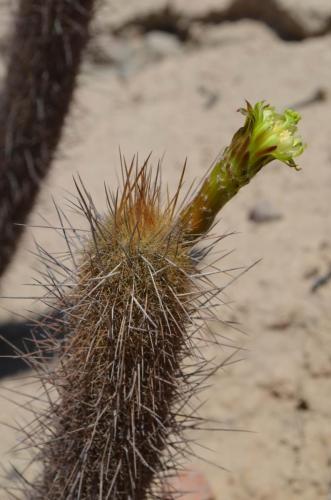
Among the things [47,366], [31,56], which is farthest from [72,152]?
[47,366]

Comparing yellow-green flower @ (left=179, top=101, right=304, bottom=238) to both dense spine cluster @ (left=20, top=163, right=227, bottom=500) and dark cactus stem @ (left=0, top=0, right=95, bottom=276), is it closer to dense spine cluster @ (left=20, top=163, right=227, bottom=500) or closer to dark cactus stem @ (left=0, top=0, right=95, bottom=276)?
dense spine cluster @ (left=20, top=163, right=227, bottom=500)

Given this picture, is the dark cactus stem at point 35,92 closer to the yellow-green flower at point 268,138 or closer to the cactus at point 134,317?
the cactus at point 134,317

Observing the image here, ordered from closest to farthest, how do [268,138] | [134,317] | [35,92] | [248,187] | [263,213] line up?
[268,138]
[134,317]
[35,92]
[263,213]
[248,187]

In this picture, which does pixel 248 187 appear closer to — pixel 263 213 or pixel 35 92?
pixel 263 213

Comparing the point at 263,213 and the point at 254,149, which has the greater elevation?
the point at 263,213

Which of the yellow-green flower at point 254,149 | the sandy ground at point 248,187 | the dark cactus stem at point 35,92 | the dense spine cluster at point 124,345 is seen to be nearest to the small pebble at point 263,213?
the sandy ground at point 248,187

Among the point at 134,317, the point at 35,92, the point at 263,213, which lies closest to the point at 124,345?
the point at 134,317

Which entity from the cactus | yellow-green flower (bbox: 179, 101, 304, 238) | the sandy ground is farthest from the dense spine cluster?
the sandy ground
